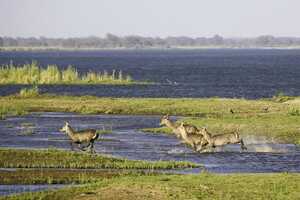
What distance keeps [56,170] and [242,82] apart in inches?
2606

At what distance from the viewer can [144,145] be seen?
35750 millimetres

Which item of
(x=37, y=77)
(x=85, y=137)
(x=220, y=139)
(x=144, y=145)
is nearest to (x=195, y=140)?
(x=220, y=139)

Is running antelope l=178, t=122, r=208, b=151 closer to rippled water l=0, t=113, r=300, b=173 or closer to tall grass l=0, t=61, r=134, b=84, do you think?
rippled water l=0, t=113, r=300, b=173

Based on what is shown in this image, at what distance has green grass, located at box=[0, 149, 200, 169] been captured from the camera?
28.5 meters

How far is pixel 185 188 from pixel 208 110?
2736 cm

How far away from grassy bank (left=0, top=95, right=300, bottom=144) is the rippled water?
2.31m

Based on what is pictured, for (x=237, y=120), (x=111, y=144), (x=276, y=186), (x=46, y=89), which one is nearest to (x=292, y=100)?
(x=237, y=120)

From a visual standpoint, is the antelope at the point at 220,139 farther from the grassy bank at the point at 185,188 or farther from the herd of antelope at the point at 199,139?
the grassy bank at the point at 185,188

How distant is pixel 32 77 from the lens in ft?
254

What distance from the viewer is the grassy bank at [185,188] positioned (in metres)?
21.7

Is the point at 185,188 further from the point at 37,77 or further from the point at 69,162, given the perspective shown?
the point at 37,77

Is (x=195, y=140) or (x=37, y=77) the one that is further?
(x=37, y=77)

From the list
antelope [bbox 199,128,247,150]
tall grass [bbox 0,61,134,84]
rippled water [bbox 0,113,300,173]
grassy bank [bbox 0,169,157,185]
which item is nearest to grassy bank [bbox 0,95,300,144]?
rippled water [bbox 0,113,300,173]

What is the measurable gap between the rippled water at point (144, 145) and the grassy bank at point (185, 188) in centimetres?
366
